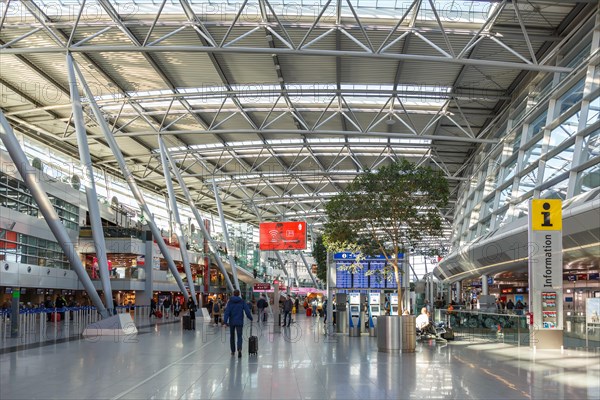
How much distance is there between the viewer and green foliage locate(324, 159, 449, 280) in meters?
22.5

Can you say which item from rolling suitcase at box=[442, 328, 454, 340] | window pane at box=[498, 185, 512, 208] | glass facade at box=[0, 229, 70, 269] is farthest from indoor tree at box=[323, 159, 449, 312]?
glass facade at box=[0, 229, 70, 269]

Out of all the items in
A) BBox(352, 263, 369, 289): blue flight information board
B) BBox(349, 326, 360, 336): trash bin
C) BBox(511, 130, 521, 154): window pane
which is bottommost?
BBox(349, 326, 360, 336): trash bin

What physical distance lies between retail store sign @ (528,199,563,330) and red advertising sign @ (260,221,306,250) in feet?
75.1

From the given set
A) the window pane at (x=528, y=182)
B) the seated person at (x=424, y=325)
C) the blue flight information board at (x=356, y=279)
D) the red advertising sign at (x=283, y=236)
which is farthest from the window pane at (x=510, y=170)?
the seated person at (x=424, y=325)

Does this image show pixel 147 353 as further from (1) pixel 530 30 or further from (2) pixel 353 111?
(2) pixel 353 111

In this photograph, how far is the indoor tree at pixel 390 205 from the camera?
888 inches

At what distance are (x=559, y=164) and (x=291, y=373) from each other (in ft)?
60.5

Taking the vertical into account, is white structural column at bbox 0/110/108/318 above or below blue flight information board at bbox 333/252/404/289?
above

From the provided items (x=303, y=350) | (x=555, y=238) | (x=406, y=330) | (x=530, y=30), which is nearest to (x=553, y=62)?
(x=530, y=30)

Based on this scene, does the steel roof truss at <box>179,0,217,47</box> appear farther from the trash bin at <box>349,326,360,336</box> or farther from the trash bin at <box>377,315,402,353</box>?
the trash bin at <box>377,315,402,353</box>

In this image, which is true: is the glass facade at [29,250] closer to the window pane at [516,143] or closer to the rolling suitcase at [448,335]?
the rolling suitcase at [448,335]

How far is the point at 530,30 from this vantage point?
91.0 feet

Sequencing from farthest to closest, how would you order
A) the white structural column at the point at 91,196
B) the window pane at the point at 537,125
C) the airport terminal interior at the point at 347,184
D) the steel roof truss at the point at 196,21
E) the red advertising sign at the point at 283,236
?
the red advertising sign at the point at 283,236 < the window pane at the point at 537,125 < the white structural column at the point at 91,196 < the steel roof truss at the point at 196,21 < the airport terminal interior at the point at 347,184

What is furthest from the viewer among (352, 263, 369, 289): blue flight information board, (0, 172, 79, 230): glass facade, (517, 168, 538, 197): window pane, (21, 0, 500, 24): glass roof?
(0, 172, 79, 230): glass facade
